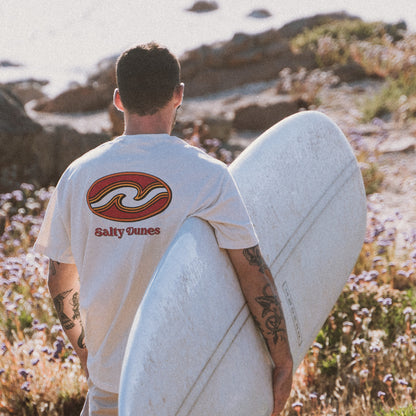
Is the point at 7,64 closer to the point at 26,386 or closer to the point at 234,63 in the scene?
the point at 234,63

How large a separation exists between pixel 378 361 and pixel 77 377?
1560 mm

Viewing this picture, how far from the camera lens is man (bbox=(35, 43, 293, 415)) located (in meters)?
1.55

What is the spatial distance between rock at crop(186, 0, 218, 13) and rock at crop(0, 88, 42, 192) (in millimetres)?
17150

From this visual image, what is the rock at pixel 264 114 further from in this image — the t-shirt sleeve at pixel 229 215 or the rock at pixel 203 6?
the rock at pixel 203 6

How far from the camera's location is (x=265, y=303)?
1.72 metres

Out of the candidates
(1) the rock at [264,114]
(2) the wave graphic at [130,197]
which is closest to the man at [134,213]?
(2) the wave graphic at [130,197]

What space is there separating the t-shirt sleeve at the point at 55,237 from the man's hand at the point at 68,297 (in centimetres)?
11

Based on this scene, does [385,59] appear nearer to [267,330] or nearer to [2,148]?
[2,148]

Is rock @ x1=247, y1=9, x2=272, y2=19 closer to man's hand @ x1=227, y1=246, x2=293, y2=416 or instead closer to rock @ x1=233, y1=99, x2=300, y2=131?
rock @ x1=233, y1=99, x2=300, y2=131

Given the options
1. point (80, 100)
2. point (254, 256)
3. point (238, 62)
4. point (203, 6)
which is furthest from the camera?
point (203, 6)

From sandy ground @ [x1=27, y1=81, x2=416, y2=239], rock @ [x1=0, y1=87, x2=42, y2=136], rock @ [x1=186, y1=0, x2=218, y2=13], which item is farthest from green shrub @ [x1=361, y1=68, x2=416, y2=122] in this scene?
rock @ [x1=186, y1=0, x2=218, y2=13]

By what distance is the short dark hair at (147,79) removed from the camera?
161 cm

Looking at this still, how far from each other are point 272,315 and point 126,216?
57cm

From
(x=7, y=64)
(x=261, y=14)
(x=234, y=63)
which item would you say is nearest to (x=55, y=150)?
(x=234, y=63)
